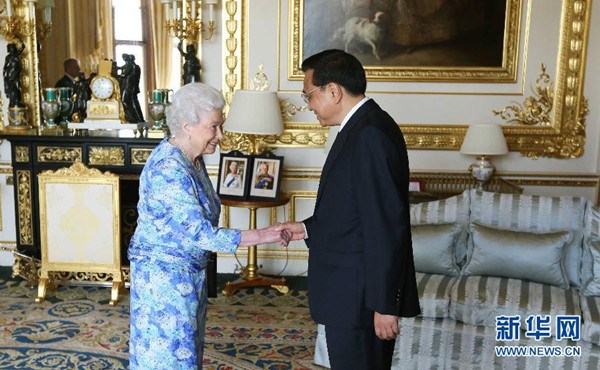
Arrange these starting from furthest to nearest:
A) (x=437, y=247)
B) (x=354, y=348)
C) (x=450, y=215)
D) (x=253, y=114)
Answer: (x=253, y=114) → (x=450, y=215) → (x=437, y=247) → (x=354, y=348)

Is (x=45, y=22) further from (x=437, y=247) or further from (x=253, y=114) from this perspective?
(x=437, y=247)

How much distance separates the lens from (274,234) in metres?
2.38

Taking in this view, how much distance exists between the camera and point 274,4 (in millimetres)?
5055

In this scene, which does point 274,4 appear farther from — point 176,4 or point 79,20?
point 79,20

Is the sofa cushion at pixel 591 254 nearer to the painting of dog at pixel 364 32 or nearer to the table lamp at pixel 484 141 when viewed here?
the table lamp at pixel 484 141

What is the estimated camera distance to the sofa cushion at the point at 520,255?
3.48 meters

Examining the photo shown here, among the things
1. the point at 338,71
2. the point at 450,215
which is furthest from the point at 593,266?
the point at 338,71

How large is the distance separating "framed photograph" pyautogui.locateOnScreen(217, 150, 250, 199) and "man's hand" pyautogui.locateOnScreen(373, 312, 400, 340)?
2.71 m

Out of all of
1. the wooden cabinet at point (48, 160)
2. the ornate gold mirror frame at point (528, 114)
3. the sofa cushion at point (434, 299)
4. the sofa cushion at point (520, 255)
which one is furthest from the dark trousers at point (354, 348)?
the ornate gold mirror frame at point (528, 114)

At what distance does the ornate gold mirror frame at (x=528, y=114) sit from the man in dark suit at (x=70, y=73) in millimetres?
1232

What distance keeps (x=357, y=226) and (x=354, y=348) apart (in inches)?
17.9

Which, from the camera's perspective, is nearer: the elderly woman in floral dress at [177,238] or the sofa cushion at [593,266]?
the elderly woman in floral dress at [177,238]

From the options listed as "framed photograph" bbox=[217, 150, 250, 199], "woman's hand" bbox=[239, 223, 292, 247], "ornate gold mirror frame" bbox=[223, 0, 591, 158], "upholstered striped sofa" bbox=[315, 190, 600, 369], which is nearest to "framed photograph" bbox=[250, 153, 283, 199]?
"framed photograph" bbox=[217, 150, 250, 199]

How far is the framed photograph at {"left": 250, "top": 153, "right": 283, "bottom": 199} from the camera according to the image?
4.74m
